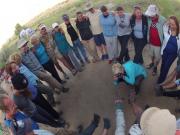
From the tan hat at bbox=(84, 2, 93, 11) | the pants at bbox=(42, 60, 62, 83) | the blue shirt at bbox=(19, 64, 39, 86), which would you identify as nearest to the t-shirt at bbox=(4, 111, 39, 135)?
the blue shirt at bbox=(19, 64, 39, 86)

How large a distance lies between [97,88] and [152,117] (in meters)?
4.47

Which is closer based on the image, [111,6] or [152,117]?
[152,117]

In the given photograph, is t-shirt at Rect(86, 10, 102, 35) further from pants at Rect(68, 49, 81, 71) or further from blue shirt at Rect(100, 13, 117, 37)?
pants at Rect(68, 49, 81, 71)

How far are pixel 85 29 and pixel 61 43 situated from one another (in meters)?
0.65

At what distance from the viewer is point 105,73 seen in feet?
30.5

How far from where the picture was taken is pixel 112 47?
9156 mm

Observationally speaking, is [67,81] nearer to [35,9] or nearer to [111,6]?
[111,6]

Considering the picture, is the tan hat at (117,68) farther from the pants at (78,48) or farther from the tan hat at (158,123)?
the tan hat at (158,123)

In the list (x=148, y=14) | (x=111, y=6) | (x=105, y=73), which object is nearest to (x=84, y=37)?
(x=105, y=73)

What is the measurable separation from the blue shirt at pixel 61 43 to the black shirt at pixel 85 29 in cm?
43

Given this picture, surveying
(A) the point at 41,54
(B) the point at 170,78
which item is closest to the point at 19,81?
(A) the point at 41,54

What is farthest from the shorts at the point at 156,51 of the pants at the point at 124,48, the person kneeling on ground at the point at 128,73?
the person kneeling on ground at the point at 128,73

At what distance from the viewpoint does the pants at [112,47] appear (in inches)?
354

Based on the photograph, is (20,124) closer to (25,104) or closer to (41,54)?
(25,104)
